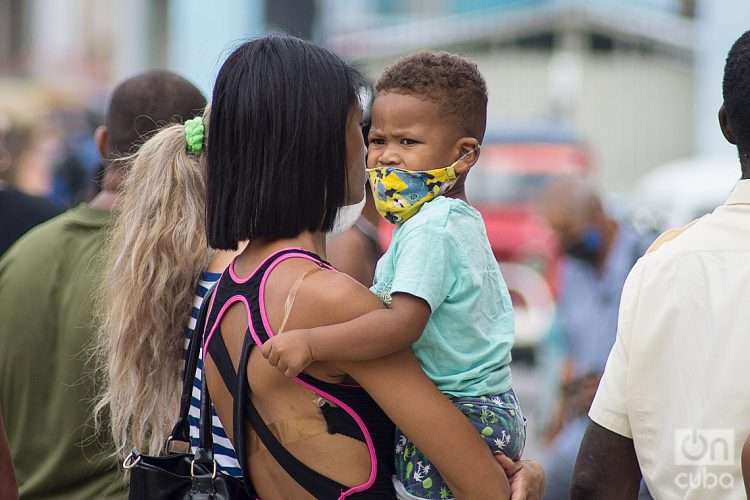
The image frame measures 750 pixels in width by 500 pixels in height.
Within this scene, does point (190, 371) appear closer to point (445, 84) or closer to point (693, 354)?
point (445, 84)

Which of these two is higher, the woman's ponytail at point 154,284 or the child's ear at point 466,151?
the child's ear at point 466,151

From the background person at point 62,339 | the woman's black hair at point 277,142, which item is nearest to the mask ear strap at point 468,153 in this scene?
the woman's black hair at point 277,142

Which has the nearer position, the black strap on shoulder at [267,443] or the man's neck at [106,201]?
the black strap on shoulder at [267,443]

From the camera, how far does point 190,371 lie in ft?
9.12

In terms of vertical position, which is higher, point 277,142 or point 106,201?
point 277,142

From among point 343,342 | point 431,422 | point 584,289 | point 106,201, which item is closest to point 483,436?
point 431,422

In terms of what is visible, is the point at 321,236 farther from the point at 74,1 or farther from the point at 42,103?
the point at 74,1

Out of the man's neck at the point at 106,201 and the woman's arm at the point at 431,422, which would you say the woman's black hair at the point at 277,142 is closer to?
the woman's arm at the point at 431,422

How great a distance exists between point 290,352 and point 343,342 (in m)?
0.10

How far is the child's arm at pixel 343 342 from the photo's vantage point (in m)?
2.37

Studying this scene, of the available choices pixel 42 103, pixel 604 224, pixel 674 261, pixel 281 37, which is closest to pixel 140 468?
pixel 281 37

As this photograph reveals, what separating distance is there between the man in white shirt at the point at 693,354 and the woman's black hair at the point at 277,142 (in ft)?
2.15

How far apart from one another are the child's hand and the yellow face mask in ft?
1.54

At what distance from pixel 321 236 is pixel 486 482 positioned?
60 cm
